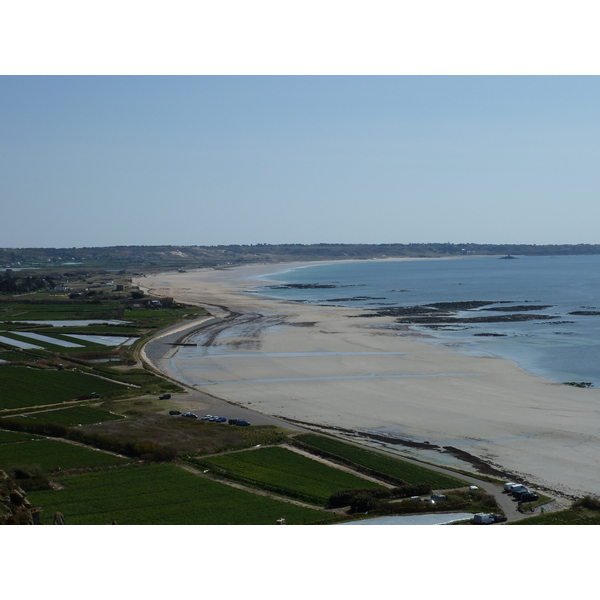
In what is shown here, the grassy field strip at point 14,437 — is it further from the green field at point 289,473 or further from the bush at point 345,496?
the bush at point 345,496

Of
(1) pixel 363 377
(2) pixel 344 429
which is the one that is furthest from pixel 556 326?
(2) pixel 344 429

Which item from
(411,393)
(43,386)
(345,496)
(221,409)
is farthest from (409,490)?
(43,386)

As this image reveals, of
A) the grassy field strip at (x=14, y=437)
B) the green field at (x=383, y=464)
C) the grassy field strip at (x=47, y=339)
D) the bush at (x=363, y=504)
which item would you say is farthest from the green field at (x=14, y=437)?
the grassy field strip at (x=47, y=339)

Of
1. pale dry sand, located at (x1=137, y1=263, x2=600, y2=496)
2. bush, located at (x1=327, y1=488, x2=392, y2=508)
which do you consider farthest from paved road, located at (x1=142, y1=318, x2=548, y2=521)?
bush, located at (x1=327, y1=488, x2=392, y2=508)

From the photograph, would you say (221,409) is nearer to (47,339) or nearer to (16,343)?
(16,343)

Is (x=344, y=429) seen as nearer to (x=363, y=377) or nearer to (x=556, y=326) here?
(x=363, y=377)

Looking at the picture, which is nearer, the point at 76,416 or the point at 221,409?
the point at 76,416
